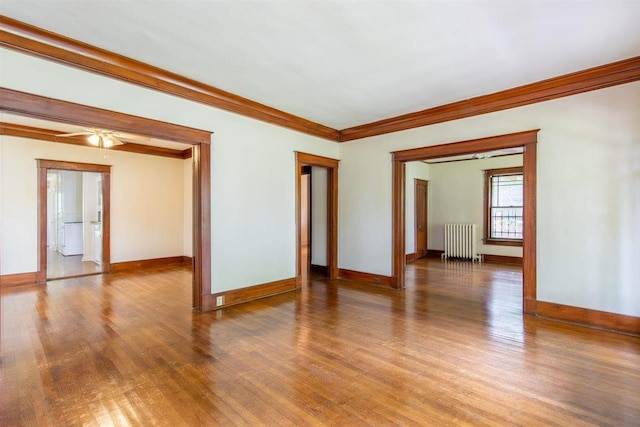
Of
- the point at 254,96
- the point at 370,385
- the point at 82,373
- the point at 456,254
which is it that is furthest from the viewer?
the point at 456,254

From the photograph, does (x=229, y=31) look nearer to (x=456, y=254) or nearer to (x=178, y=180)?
(x=178, y=180)

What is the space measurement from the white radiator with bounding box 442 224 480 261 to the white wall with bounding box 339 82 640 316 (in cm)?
443

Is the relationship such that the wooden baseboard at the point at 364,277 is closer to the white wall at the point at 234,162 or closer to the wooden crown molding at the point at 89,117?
the white wall at the point at 234,162

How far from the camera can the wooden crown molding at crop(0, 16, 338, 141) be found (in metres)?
2.68

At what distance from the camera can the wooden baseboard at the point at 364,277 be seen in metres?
5.46

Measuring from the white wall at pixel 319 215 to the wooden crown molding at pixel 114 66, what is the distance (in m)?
2.15

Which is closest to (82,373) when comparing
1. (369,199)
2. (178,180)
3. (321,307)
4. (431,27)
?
(321,307)

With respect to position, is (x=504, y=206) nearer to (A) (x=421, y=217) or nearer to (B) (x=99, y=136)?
(A) (x=421, y=217)

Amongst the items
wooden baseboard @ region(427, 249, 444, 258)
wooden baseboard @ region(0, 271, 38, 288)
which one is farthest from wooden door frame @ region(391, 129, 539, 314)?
wooden baseboard @ region(0, 271, 38, 288)

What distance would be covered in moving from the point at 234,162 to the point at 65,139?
402cm

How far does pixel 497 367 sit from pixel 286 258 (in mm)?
3337

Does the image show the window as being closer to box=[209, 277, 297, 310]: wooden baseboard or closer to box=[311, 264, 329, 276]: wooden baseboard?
box=[311, 264, 329, 276]: wooden baseboard

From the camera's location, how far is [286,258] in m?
5.18


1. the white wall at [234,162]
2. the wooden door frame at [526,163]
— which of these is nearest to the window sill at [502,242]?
the wooden door frame at [526,163]
